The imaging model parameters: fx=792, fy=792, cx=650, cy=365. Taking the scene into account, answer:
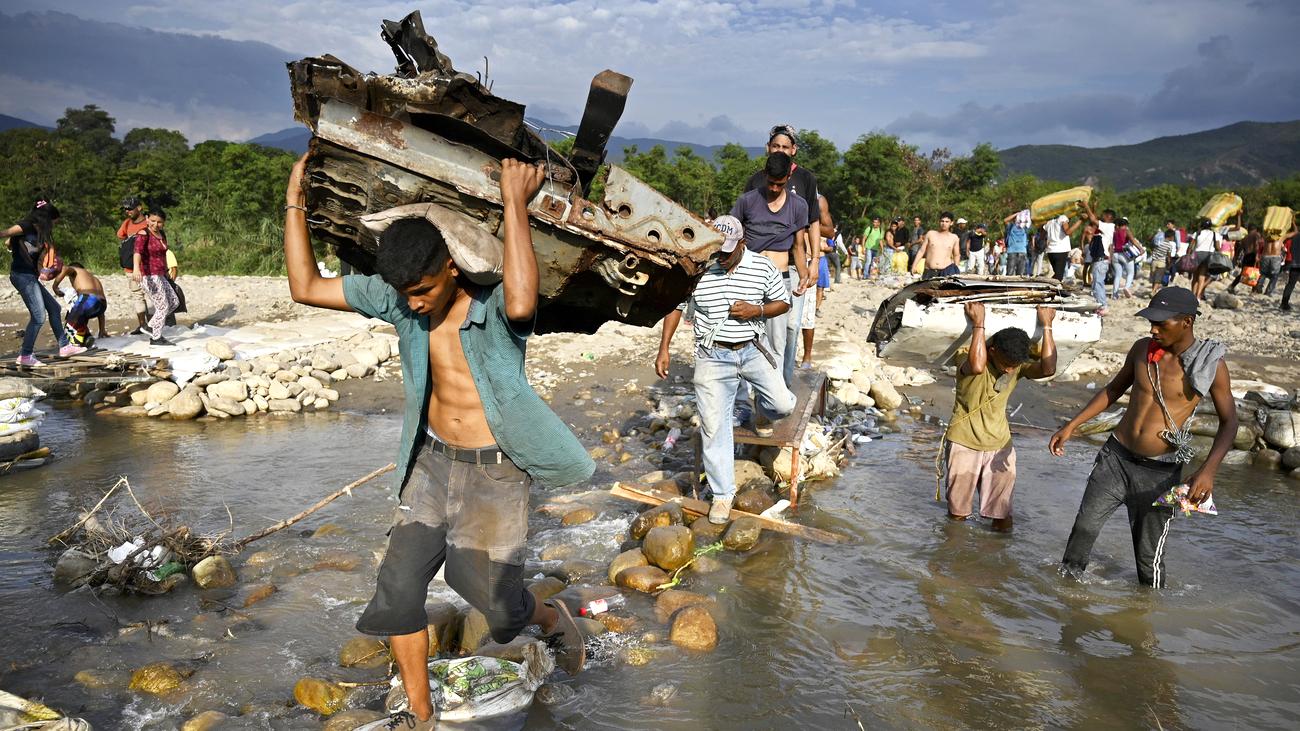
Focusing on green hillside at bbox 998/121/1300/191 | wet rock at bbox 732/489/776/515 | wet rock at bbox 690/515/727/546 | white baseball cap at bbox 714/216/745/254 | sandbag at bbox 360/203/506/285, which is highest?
green hillside at bbox 998/121/1300/191

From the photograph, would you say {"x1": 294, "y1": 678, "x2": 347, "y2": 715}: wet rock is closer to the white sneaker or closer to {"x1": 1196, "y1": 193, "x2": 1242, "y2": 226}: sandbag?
the white sneaker

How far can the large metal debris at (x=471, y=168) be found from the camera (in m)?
2.82

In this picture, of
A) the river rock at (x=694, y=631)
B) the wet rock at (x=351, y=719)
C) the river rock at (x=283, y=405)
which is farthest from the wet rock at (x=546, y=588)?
the river rock at (x=283, y=405)

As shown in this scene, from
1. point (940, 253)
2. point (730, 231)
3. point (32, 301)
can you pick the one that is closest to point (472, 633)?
point (730, 231)

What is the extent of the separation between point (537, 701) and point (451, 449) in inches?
48.5

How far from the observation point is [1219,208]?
17.2m

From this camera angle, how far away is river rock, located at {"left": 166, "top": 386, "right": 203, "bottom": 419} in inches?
336

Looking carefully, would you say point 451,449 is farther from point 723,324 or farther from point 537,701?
point 723,324

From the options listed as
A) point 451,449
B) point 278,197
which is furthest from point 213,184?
point 451,449

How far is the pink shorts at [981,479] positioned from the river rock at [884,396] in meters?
3.66

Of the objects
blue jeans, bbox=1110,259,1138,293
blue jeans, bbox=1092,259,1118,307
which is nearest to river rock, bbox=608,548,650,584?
blue jeans, bbox=1092,259,1118,307

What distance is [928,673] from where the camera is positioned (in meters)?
3.76

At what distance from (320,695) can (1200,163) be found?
8209 inches

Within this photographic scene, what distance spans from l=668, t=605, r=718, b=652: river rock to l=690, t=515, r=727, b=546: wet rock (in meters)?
1.09
